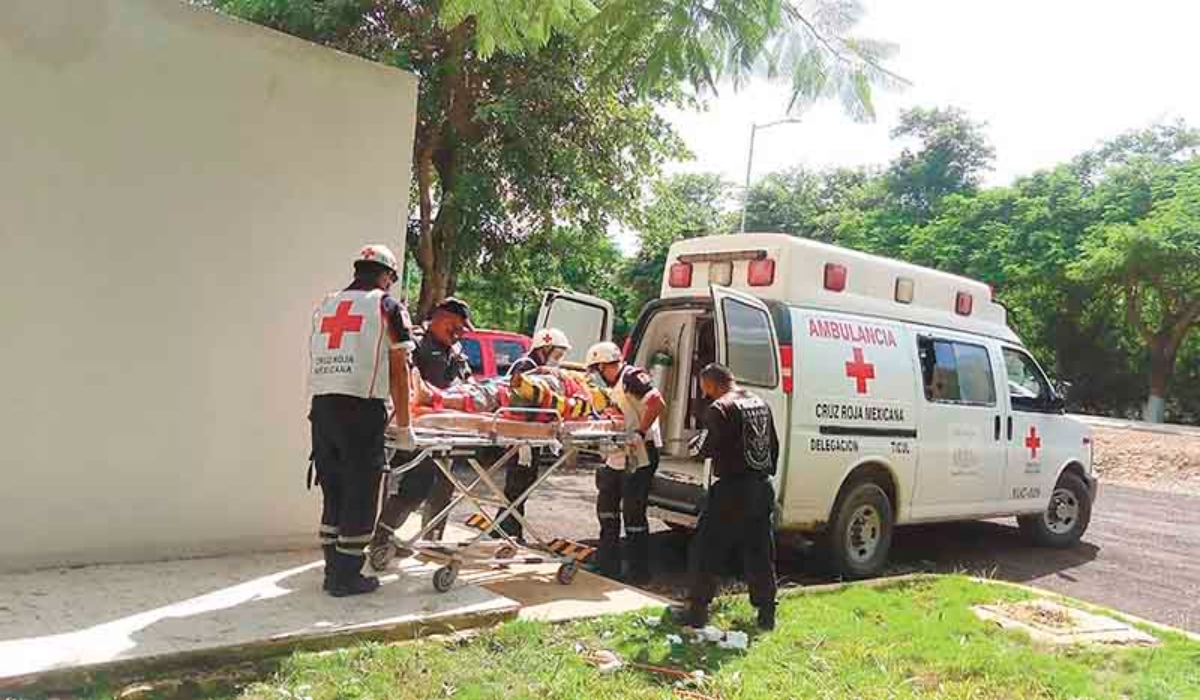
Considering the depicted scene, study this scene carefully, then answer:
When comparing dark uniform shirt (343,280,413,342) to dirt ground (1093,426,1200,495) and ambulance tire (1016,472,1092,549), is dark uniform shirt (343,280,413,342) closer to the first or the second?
ambulance tire (1016,472,1092,549)

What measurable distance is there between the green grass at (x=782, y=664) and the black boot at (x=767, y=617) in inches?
2.8

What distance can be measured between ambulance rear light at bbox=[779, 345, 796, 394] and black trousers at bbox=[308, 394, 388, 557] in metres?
2.72

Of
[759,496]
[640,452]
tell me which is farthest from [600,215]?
[759,496]

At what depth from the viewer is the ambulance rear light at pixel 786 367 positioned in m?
6.07

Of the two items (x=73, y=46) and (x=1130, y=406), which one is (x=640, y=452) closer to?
(x=73, y=46)

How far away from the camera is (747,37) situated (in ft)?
13.1

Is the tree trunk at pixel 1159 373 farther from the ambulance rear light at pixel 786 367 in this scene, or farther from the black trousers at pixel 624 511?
the black trousers at pixel 624 511

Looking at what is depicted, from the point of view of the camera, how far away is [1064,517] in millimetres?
8688

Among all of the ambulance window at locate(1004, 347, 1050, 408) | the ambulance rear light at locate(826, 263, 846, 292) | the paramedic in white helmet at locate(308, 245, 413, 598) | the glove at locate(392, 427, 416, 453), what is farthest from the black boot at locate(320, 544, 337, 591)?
the ambulance window at locate(1004, 347, 1050, 408)

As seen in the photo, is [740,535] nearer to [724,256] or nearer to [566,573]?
[566,573]

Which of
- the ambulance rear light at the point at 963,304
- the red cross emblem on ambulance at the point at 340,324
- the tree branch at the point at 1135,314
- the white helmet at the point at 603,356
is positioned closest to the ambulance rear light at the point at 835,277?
the ambulance rear light at the point at 963,304

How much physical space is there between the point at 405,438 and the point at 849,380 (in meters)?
3.30

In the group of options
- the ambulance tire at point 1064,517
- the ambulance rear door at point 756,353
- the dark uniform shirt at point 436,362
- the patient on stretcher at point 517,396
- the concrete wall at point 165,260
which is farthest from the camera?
the ambulance tire at point 1064,517

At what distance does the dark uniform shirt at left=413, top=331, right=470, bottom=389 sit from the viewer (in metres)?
5.82
